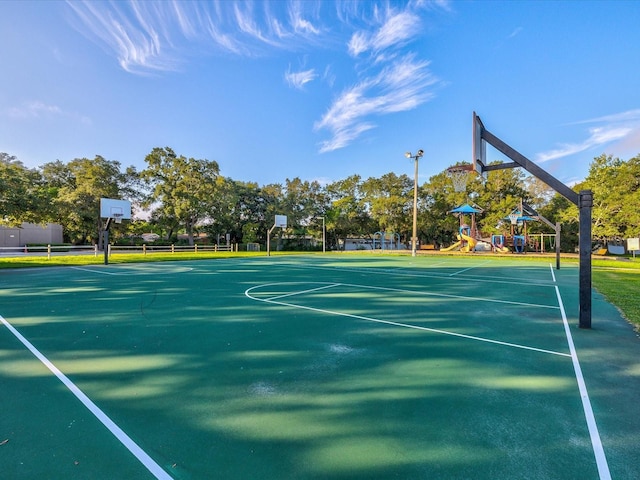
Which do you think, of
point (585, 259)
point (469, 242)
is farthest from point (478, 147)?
point (469, 242)

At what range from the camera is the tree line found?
29.3 meters

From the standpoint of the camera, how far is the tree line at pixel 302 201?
2930cm

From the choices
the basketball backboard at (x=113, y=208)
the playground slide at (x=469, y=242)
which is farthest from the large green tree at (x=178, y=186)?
the playground slide at (x=469, y=242)

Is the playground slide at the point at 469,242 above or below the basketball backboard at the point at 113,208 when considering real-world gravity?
below

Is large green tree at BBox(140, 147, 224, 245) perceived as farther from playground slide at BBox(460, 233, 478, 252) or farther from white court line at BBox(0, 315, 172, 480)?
white court line at BBox(0, 315, 172, 480)

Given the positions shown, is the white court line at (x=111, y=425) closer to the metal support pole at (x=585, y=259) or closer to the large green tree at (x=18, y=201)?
the metal support pole at (x=585, y=259)

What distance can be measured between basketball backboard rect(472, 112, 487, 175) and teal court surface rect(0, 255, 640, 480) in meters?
3.43

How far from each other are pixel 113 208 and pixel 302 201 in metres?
25.4

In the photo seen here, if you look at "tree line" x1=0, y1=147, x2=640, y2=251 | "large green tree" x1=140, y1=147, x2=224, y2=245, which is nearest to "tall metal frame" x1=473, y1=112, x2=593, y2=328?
"tree line" x1=0, y1=147, x2=640, y2=251

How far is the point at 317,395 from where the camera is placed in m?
3.04

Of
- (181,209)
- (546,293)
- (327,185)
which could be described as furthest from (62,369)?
(327,185)

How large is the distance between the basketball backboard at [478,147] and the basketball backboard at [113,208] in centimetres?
2163

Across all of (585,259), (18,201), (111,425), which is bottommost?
(111,425)

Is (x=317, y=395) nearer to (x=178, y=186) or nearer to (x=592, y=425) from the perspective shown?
(x=592, y=425)
